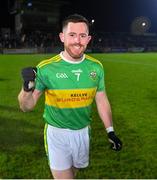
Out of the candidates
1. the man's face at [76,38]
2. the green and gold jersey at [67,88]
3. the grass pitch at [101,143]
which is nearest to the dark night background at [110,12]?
the grass pitch at [101,143]

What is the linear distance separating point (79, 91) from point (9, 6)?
245ft

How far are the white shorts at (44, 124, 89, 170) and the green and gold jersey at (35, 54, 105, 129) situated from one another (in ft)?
0.24

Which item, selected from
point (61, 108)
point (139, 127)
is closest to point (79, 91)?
point (61, 108)

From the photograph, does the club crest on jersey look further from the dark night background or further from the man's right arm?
the dark night background

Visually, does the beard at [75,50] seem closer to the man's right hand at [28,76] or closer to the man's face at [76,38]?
the man's face at [76,38]

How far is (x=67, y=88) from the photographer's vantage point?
4.62m

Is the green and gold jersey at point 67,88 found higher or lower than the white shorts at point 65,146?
higher

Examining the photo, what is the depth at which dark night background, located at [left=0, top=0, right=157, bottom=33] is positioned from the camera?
258 feet

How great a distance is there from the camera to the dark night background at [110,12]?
78.8 meters

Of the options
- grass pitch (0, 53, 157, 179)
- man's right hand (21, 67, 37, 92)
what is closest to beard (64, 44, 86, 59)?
man's right hand (21, 67, 37, 92)

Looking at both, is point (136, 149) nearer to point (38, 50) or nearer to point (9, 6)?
point (38, 50)

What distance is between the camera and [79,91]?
4.65 metres

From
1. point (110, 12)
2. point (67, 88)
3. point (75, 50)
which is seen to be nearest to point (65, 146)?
point (67, 88)

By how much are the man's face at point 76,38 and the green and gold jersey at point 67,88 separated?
0.20 meters
